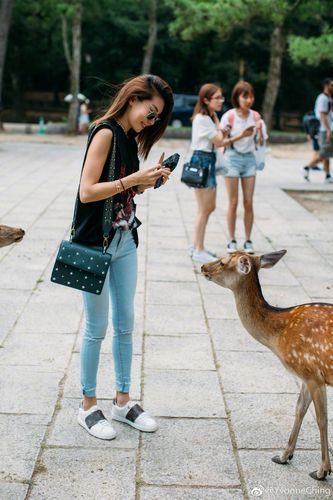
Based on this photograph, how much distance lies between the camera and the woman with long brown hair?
3191 millimetres

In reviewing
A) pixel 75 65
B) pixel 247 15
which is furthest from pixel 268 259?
pixel 75 65

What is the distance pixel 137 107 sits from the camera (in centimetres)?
326

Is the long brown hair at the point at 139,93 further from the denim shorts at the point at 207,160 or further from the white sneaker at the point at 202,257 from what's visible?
the white sneaker at the point at 202,257

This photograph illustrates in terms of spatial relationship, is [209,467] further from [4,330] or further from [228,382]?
[4,330]

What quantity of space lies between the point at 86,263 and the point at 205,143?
12.5ft

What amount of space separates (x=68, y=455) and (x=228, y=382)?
1.24 metres

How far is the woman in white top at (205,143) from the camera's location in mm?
6648

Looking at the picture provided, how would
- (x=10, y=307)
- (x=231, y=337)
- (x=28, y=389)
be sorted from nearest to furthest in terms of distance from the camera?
1. (x=28, y=389)
2. (x=231, y=337)
3. (x=10, y=307)

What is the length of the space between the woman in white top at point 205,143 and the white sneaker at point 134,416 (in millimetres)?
3551

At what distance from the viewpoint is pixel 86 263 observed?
3309 millimetres

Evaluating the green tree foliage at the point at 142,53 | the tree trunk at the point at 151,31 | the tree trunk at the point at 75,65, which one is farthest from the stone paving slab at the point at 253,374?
the green tree foliage at the point at 142,53

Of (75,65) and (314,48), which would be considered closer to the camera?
(314,48)

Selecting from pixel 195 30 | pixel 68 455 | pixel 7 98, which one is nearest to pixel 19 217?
pixel 68 455

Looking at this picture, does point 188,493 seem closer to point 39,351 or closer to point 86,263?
point 86,263
